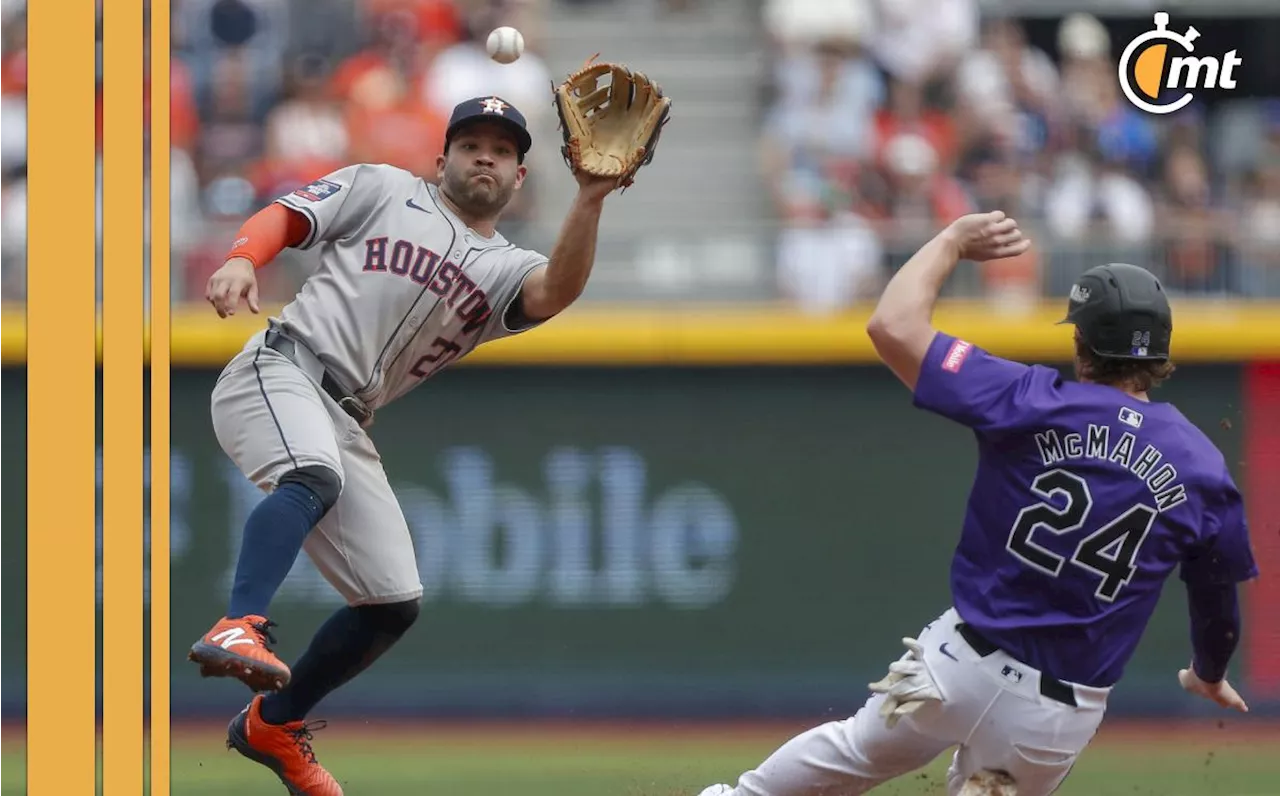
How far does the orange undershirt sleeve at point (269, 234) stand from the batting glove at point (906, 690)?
194 cm

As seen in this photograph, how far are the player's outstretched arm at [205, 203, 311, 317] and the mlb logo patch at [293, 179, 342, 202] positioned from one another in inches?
3.4

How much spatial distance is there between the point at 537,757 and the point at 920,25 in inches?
197

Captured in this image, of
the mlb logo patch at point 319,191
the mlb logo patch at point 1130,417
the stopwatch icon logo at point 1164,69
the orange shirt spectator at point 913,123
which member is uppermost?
the stopwatch icon logo at point 1164,69

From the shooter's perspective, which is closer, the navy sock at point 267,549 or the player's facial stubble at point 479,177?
the navy sock at point 267,549

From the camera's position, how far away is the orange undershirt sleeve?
4.69 metres

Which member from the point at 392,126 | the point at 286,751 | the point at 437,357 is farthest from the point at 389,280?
the point at 392,126

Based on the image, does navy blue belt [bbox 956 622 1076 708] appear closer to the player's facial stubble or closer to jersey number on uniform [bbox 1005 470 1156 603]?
jersey number on uniform [bbox 1005 470 1156 603]

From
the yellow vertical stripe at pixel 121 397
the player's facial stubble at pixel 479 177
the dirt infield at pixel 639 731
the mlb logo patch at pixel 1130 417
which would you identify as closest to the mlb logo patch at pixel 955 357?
the mlb logo patch at pixel 1130 417

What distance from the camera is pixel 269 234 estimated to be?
188 inches

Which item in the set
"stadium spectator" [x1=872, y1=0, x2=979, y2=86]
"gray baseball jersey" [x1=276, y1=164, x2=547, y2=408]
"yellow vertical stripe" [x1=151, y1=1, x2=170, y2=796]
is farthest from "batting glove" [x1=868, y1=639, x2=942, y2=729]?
"stadium spectator" [x1=872, y1=0, x2=979, y2=86]

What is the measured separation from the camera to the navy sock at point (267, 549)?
4.43 metres

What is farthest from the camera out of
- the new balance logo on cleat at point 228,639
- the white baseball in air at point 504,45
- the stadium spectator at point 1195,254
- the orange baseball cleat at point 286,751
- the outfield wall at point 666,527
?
the stadium spectator at point 1195,254

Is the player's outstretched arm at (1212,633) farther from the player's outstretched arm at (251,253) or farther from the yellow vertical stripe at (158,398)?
the yellow vertical stripe at (158,398)

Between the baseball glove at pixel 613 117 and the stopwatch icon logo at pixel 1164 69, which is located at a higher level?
the stopwatch icon logo at pixel 1164 69
